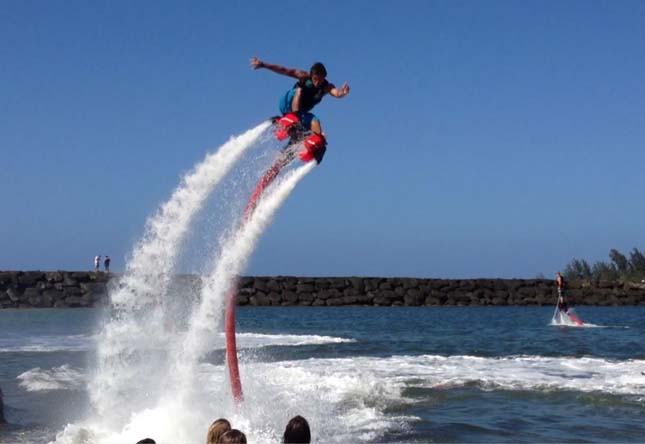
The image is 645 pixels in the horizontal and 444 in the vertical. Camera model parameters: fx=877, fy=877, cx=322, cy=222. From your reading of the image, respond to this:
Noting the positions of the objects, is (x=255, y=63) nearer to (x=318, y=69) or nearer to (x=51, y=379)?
(x=318, y=69)

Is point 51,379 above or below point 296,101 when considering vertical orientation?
below

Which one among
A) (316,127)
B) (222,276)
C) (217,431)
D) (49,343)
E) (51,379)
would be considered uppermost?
(316,127)

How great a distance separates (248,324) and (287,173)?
32313mm

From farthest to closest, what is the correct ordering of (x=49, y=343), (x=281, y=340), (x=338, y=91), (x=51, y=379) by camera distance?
(x=281, y=340)
(x=49, y=343)
(x=51, y=379)
(x=338, y=91)

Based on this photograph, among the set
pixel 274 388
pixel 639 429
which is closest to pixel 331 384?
pixel 274 388

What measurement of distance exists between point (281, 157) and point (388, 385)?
8.11 metres

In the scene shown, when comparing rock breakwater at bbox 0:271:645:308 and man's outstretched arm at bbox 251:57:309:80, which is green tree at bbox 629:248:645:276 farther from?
man's outstretched arm at bbox 251:57:309:80

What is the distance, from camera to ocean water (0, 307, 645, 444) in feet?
40.4

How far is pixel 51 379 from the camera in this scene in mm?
17875

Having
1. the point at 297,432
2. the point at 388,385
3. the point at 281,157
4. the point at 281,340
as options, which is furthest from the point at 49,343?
the point at 297,432

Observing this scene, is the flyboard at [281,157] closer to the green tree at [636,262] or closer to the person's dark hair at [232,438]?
the person's dark hair at [232,438]

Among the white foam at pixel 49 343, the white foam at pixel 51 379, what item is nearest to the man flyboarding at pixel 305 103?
the white foam at pixel 51 379

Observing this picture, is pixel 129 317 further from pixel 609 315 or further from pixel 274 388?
pixel 609 315

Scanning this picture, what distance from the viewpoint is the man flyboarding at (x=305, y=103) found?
940cm
